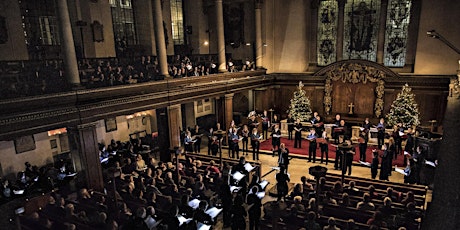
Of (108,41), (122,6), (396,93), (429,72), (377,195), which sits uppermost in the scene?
(122,6)

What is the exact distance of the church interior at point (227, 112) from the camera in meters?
9.50

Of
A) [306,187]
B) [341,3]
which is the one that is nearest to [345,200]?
[306,187]

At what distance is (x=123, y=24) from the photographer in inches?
795

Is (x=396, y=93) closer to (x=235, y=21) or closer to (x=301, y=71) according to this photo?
(x=301, y=71)

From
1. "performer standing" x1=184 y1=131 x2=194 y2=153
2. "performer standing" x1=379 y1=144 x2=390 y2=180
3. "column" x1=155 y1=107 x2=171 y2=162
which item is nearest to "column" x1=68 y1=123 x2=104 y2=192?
"column" x1=155 y1=107 x2=171 y2=162

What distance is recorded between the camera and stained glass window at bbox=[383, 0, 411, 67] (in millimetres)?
20234

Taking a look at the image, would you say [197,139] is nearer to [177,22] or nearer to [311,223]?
[177,22]

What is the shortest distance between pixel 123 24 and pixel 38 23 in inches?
194

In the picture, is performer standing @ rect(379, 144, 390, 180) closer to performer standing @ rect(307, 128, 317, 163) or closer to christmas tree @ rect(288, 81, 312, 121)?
performer standing @ rect(307, 128, 317, 163)

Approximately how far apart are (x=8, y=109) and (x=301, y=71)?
18.6 m

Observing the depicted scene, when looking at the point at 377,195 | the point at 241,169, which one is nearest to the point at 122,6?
the point at 241,169

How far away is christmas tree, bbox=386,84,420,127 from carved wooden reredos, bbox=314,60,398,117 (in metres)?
1.74

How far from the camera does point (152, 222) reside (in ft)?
28.1

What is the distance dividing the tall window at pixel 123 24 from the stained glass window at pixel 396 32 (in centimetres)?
1648
